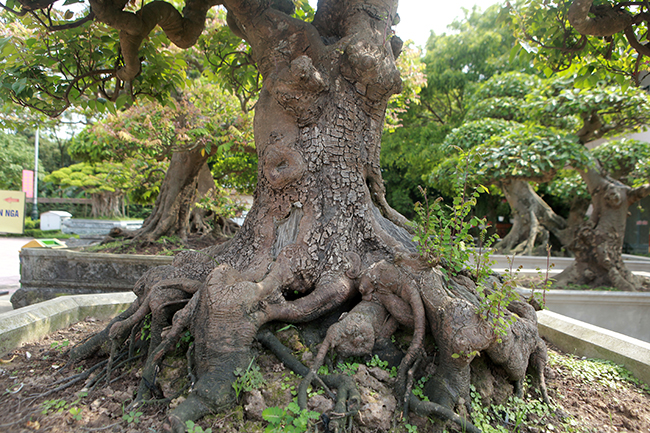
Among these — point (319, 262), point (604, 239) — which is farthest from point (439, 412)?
point (604, 239)

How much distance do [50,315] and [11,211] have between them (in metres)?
7.29

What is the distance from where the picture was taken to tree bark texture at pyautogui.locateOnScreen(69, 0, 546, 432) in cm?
219

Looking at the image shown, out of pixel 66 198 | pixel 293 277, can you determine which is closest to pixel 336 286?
pixel 293 277

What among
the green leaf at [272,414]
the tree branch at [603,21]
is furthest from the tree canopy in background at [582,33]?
the green leaf at [272,414]

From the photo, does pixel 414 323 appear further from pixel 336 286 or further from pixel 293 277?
pixel 293 277

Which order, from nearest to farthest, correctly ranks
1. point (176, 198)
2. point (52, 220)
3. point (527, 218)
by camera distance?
1. point (176, 198)
2. point (527, 218)
3. point (52, 220)

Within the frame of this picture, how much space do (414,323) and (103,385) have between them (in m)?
2.06

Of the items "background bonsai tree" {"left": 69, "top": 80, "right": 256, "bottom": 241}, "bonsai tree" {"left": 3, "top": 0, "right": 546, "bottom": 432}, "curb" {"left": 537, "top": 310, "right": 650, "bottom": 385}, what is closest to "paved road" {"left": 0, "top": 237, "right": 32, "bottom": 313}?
"background bonsai tree" {"left": 69, "top": 80, "right": 256, "bottom": 241}

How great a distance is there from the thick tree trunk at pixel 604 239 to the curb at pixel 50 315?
24.3 ft

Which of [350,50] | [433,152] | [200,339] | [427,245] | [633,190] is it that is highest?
[433,152]

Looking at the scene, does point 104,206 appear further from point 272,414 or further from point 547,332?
point 272,414

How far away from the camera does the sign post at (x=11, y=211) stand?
28.5ft

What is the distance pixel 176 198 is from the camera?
8.15 meters

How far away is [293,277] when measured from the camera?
2.64m
